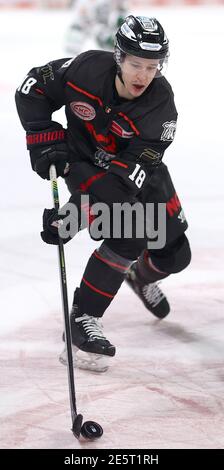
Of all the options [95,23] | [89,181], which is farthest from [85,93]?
[95,23]

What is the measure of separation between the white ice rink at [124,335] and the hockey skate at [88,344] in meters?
0.04

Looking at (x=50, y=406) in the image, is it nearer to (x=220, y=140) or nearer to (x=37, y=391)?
(x=37, y=391)

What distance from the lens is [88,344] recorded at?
10.4 feet

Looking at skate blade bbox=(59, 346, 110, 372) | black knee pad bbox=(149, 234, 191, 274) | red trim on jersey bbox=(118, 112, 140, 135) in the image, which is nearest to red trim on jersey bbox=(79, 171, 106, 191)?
red trim on jersey bbox=(118, 112, 140, 135)

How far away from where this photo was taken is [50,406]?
2801 mm

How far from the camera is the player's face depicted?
2.90 metres

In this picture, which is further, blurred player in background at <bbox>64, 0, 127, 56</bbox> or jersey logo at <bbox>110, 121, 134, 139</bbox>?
blurred player in background at <bbox>64, 0, 127, 56</bbox>

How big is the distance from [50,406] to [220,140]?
3.35 m

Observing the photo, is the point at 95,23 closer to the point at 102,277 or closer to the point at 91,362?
the point at 102,277

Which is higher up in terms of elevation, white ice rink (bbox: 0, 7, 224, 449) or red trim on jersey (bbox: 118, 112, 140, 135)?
red trim on jersey (bbox: 118, 112, 140, 135)

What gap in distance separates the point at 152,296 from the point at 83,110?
0.82 meters

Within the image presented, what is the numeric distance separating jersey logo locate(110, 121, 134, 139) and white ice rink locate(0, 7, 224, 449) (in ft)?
2.45

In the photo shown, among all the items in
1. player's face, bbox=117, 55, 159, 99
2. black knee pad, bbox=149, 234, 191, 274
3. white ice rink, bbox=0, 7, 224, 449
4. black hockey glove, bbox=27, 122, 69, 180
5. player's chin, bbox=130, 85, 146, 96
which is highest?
player's face, bbox=117, 55, 159, 99

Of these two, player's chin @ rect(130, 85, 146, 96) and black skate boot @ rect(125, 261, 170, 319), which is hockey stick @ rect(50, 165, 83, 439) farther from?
black skate boot @ rect(125, 261, 170, 319)
